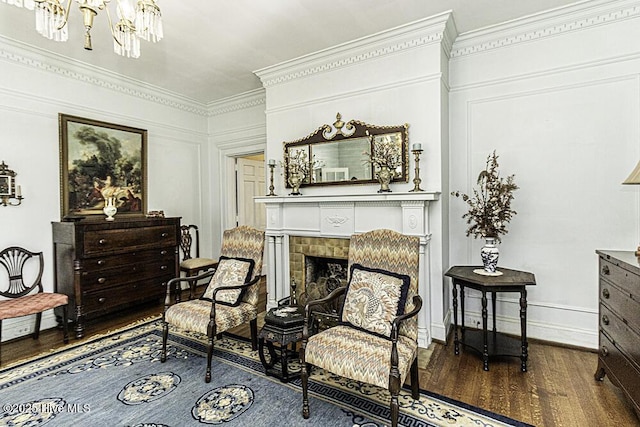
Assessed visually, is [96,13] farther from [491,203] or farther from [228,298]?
[491,203]

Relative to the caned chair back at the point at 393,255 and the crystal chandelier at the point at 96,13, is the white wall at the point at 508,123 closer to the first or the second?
the caned chair back at the point at 393,255

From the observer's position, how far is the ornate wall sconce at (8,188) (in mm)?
3393

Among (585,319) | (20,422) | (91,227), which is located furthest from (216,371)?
(585,319)

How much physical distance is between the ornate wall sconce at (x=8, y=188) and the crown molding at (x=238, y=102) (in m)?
2.88

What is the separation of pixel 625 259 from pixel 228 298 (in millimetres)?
2953

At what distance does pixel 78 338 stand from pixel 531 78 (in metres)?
5.22

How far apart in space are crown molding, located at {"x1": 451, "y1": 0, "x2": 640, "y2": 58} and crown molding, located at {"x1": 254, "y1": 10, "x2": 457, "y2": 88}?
0.23 metres

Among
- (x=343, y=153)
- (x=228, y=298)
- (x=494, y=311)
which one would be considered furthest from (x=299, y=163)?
(x=494, y=311)

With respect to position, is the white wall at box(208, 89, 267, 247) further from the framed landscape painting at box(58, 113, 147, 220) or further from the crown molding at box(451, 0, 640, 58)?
the crown molding at box(451, 0, 640, 58)

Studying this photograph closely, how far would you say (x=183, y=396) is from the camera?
7.73 ft

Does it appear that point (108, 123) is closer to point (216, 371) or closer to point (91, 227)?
point (91, 227)

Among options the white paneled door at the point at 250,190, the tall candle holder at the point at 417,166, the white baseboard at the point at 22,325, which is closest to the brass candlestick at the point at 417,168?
the tall candle holder at the point at 417,166

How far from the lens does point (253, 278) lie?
121 inches

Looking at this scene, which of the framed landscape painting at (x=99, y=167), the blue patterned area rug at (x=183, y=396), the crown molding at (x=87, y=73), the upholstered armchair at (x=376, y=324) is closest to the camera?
the upholstered armchair at (x=376, y=324)
